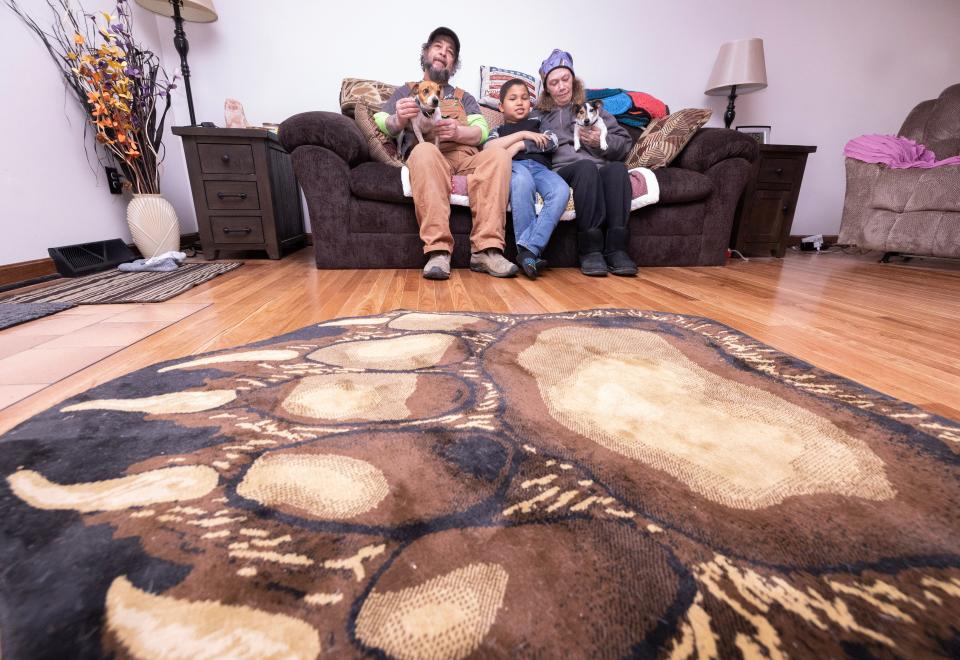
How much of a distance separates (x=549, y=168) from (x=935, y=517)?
1.96 m

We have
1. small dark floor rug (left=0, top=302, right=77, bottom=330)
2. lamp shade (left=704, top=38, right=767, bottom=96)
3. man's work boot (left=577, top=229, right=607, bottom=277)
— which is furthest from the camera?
lamp shade (left=704, top=38, right=767, bottom=96)

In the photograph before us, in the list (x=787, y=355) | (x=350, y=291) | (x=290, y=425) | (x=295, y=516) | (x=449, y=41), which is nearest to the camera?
(x=295, y=516)

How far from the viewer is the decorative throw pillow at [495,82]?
2.45m

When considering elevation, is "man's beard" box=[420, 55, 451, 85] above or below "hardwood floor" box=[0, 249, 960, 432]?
above

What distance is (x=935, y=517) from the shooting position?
1.35ft

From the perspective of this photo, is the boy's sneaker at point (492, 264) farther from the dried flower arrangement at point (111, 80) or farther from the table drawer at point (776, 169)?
the table drawer at point (776, 169)

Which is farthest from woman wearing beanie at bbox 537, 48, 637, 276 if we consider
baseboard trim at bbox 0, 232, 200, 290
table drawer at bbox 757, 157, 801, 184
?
baseboard trim at bbox 0, 232, 200, 290

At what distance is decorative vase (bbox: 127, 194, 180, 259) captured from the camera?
208 centimetres

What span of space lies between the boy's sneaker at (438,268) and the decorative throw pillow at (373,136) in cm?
54

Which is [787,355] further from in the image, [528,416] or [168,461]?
[168,461]

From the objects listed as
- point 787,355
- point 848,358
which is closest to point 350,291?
point 787,355

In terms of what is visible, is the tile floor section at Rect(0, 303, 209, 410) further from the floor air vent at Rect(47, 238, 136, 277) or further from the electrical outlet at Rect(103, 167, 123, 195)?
the electrical outlet at Rect(103, 167, 123, 195)

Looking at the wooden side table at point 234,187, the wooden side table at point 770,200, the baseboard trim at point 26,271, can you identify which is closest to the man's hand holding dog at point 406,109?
the wooden side table at point 234,187

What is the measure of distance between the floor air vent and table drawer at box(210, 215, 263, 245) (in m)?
0.42
